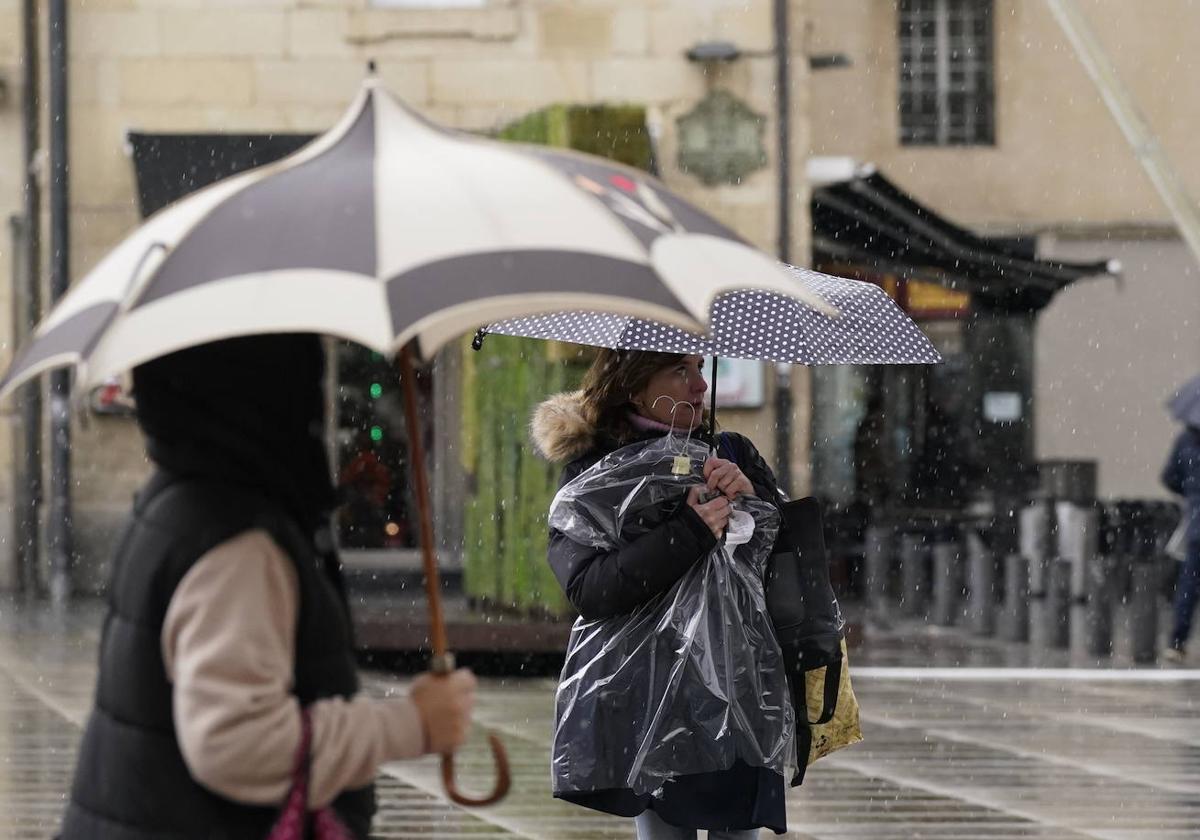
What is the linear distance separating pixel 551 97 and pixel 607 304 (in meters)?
15.9

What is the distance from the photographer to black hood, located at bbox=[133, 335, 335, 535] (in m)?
2.94

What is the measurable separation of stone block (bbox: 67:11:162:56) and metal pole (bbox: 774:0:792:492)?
526 cm

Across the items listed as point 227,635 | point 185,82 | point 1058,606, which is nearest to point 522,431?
point 1058,606

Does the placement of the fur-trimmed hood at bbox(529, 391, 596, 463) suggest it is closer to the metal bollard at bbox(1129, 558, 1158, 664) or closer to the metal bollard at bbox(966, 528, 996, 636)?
the metal bollard at bbox(1129, 558, 1158, 664)

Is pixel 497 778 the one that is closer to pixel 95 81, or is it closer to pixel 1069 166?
pixel 95 81

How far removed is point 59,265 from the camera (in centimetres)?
1789

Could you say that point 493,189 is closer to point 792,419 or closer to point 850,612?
point 850,612

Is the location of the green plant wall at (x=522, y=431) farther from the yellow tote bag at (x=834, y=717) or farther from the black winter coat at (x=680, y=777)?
the black winter coat at (x=680, y=777)

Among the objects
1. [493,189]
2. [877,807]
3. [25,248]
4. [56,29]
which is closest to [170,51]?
[56,29]

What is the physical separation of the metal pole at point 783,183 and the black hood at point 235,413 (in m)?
15.5

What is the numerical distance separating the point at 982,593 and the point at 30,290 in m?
8.36

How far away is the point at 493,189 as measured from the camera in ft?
9.98

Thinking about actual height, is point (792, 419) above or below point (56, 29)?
below

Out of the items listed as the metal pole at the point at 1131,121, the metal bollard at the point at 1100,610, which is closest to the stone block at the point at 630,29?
the metal pole at the point at 1131,121
